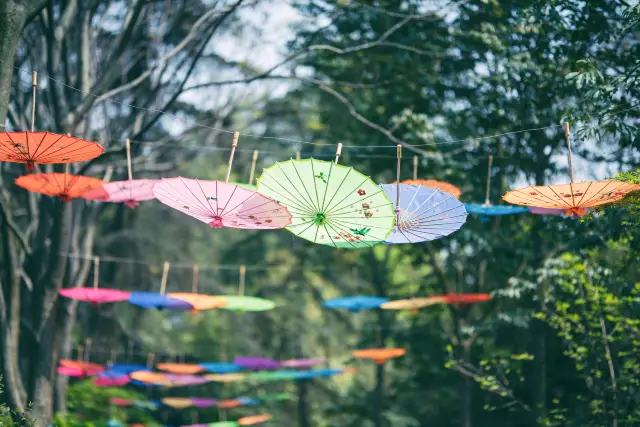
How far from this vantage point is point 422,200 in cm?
656

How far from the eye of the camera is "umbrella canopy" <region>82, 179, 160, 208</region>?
7555 mm

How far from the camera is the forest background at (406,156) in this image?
8867mm

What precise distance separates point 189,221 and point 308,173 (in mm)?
13644

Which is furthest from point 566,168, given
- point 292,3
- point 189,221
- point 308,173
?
point 189,221

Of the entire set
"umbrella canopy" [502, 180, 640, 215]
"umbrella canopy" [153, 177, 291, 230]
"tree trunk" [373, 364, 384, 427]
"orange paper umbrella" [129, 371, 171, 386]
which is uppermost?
"umbrella canopy" [502, 180, 640, 215]

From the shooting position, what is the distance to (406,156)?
1197cm

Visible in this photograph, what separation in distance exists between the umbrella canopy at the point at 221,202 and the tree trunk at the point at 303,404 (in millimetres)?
13431

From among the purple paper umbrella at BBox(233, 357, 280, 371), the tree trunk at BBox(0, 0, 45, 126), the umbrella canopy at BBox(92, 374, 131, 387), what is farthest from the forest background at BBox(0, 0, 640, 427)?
the purple paper umbrella at BBox(233, 357, 280, 371)

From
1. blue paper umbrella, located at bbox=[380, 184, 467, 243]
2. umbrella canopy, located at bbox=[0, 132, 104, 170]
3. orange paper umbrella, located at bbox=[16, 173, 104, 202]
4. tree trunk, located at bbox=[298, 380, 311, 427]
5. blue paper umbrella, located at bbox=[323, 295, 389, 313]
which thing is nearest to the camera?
umbrella canopy, located at bbox=[0, 132, 104, 170]

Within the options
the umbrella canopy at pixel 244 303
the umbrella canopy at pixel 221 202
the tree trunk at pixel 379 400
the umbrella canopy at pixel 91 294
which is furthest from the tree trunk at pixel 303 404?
the umbrella canopy at pixel 221 202

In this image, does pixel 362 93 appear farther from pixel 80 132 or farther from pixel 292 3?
pixel 80 132

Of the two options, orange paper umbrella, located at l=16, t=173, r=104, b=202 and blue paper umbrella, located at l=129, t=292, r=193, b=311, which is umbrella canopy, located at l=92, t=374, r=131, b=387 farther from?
orange paper umbrella, located at l=16, t=173, r=104, b=202

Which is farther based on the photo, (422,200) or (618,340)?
(618,340)

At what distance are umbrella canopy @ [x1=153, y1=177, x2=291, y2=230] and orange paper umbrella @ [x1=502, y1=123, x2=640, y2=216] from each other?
198 cm
